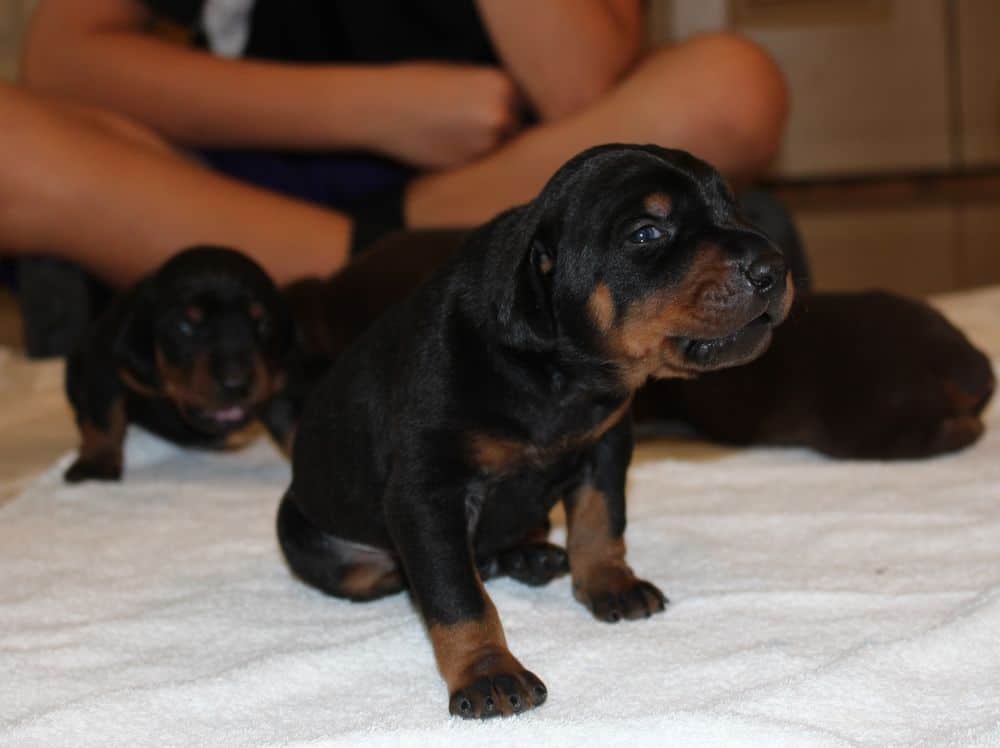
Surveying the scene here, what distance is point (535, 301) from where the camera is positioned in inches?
72.5

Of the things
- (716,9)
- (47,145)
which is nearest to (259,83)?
(47,145)

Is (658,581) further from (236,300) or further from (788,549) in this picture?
(236,300)

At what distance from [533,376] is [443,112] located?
7.01 feet

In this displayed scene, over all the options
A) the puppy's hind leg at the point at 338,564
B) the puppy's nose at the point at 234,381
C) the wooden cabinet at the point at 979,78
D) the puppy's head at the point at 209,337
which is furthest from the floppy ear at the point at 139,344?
the wooden cabinet at the point at 979,78

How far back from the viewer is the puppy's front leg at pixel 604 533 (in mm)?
2061

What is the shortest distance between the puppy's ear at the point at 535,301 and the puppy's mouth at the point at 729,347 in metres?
0.19

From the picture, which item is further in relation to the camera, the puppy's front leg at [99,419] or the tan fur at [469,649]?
the puppy's front leg at [99,419]

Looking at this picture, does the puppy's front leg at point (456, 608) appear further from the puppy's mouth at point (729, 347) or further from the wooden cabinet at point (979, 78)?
the wooden cabinet at point (979, 78)

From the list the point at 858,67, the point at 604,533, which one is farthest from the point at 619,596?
the point at 858,67

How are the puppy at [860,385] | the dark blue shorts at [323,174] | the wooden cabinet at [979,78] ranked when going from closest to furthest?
the puppy at [860,385] → the dark blue shorts at [323,174] → the wooden cabinet at [979,78]

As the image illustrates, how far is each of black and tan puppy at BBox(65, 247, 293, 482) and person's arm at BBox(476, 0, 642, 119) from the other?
135cm

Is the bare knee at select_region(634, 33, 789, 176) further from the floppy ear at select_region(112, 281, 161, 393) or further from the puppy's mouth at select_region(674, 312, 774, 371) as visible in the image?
the puppy's mouth at select_region(674, 312, 774, 371)

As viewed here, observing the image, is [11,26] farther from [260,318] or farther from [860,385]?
[860,385]

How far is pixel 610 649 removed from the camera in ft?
6.22
